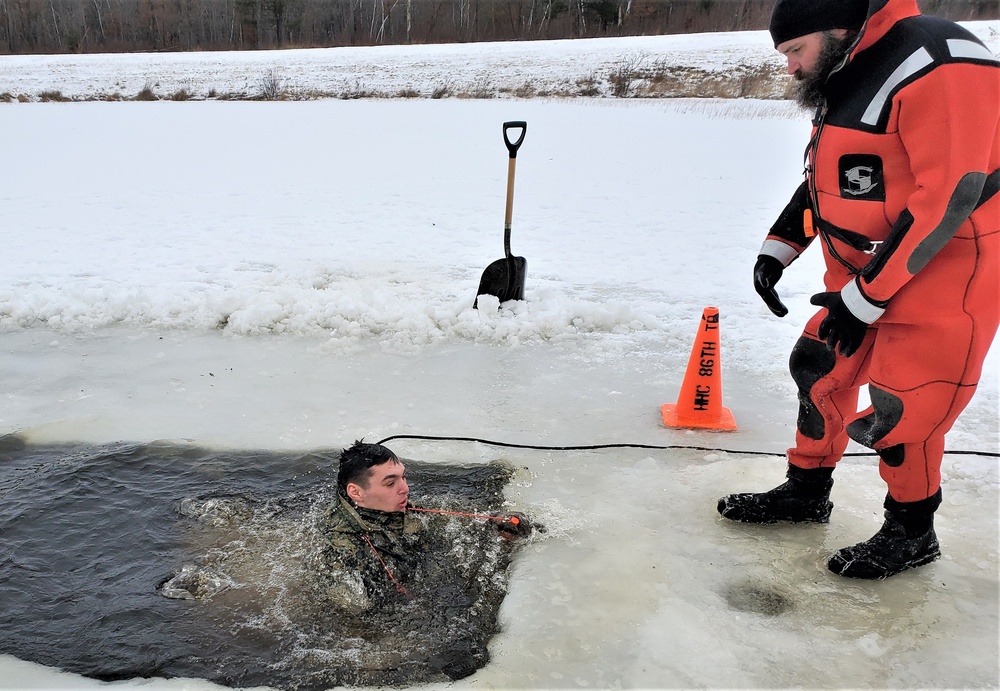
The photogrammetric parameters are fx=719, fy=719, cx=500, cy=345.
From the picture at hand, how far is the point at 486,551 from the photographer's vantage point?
303 centimetres

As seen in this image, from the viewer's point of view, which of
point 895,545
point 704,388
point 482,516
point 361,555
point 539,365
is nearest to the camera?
point 895,545

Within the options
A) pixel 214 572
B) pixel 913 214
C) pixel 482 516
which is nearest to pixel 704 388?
pixel 482 516

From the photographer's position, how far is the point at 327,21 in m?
32.2

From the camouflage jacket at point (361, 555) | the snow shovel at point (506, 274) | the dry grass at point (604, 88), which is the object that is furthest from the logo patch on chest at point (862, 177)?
the dry grass at point (604, 88)

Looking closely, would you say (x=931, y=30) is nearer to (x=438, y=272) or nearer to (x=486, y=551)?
(x=486, y=551)

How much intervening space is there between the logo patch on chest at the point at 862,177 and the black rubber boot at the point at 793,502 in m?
1.22

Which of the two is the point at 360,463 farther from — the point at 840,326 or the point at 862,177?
the point at 862,177

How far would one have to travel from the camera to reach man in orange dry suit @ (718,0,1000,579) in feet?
7.09

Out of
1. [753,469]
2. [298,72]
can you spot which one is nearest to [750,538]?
[753,469]

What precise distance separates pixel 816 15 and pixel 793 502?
193cm

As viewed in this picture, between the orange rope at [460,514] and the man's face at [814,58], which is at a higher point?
the man's face at [814,58]

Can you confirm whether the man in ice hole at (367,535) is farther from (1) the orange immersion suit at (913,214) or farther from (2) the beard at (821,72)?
(2) the beard at (821,72)

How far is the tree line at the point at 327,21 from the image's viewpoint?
29047 millimetres

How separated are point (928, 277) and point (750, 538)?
1297mm
